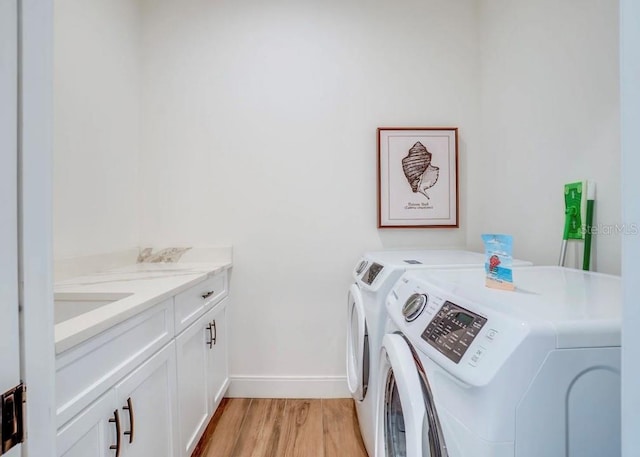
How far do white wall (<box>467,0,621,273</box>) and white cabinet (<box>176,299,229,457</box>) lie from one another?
67.6 inches

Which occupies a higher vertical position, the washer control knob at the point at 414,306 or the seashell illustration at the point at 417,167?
the seashell illustration at the point at 417,167

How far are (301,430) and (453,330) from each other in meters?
1.44

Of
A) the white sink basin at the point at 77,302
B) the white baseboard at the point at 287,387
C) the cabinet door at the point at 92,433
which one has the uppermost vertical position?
the white sink basin at the point at 77,302

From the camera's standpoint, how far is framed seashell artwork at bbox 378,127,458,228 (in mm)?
2082

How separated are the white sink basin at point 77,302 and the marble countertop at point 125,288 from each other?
19 millimetres

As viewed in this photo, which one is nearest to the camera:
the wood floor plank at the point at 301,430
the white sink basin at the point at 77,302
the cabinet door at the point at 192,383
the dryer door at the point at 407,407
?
the dryer door at the point at 407,407

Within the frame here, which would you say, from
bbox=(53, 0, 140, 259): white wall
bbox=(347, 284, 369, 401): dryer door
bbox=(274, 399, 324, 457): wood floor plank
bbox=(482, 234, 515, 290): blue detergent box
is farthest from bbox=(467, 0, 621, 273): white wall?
bbox=(53, 0, 140, 259): white wall

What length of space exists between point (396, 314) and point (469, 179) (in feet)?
4.90

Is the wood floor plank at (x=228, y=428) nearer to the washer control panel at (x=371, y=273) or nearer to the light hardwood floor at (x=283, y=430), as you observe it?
the light hardwood floor at (x=283, y=430)

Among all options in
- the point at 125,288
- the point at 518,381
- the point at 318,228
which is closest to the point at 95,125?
the point at 125,288

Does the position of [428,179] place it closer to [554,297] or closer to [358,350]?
[358,350]

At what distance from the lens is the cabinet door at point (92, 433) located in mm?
755

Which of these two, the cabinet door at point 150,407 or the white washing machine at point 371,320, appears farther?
the white washing machine at point 371,320

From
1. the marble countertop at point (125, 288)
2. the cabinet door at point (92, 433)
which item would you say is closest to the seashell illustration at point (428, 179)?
the marble countertop at point (125, 288)
